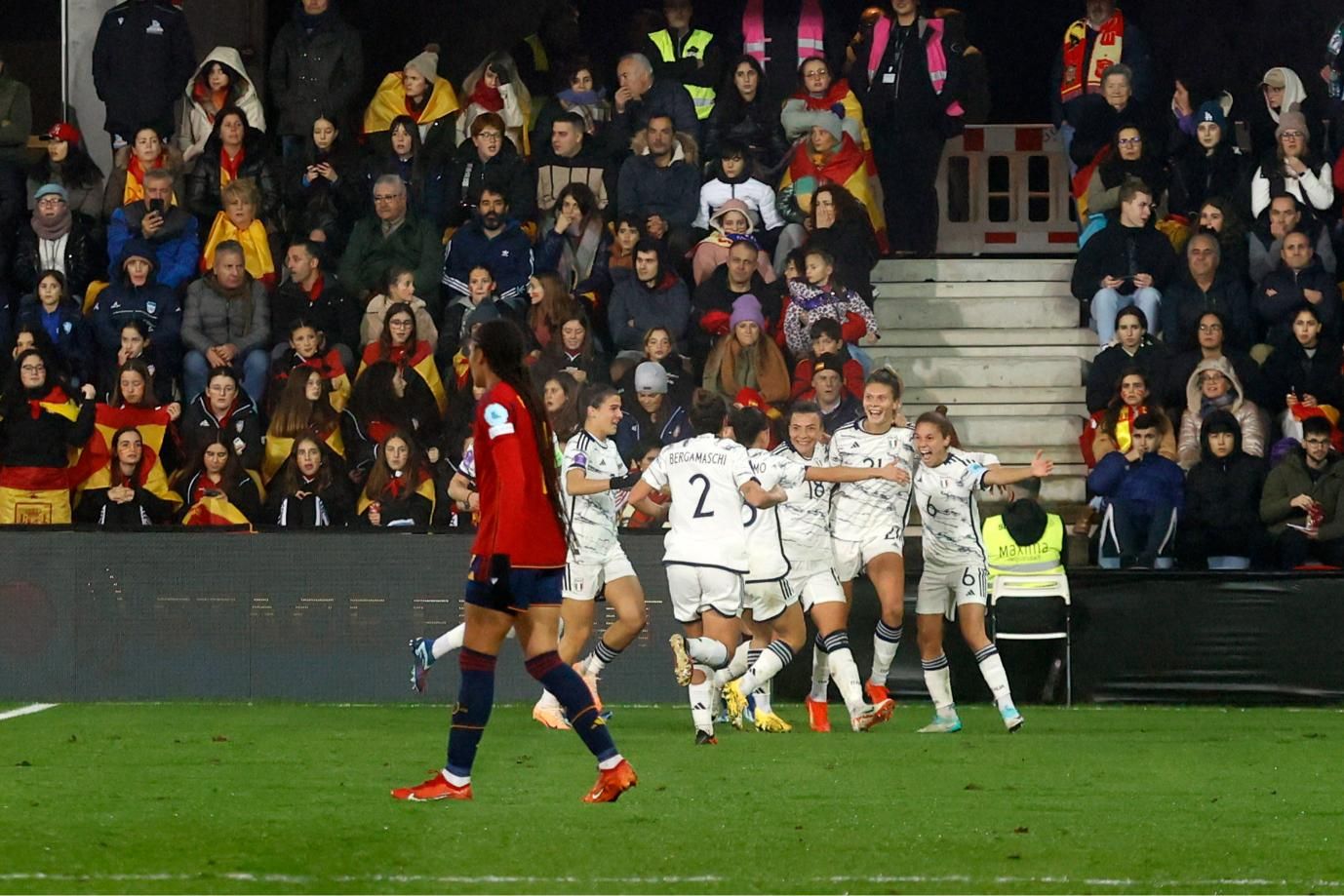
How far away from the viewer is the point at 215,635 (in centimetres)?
1470

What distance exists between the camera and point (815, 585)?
43.2 feet

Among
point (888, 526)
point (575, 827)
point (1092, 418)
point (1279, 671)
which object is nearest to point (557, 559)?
point (575, 827)

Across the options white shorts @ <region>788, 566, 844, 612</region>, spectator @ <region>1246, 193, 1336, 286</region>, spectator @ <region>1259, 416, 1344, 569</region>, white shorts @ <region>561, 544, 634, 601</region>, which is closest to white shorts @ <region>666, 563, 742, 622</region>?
white shorts @ <region>561, 544, 634, 601</region>

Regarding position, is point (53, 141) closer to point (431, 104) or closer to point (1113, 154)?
point (431, 104)

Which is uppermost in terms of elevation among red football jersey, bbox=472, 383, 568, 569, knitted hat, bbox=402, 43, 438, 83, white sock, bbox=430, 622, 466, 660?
knitted hat, bbox=402, 43, 438, 83

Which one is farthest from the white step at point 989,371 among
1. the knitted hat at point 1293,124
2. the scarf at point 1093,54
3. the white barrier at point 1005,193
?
the white barrier at point 1005,193

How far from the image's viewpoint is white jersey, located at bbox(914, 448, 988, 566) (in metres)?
13.0

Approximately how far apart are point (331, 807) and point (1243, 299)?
1032cm

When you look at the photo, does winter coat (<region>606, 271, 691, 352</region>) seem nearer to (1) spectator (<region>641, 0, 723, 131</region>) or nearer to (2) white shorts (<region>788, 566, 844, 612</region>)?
(1) spectator (<region>641, 0, 723, 131</region>)

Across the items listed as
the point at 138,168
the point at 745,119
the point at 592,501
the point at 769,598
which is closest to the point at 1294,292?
the point at 745,119

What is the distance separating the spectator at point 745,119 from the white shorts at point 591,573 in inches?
236

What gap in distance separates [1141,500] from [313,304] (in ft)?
21.0

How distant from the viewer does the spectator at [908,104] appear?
731 inches

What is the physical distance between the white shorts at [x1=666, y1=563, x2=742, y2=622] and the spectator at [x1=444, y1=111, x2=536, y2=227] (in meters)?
6.27
